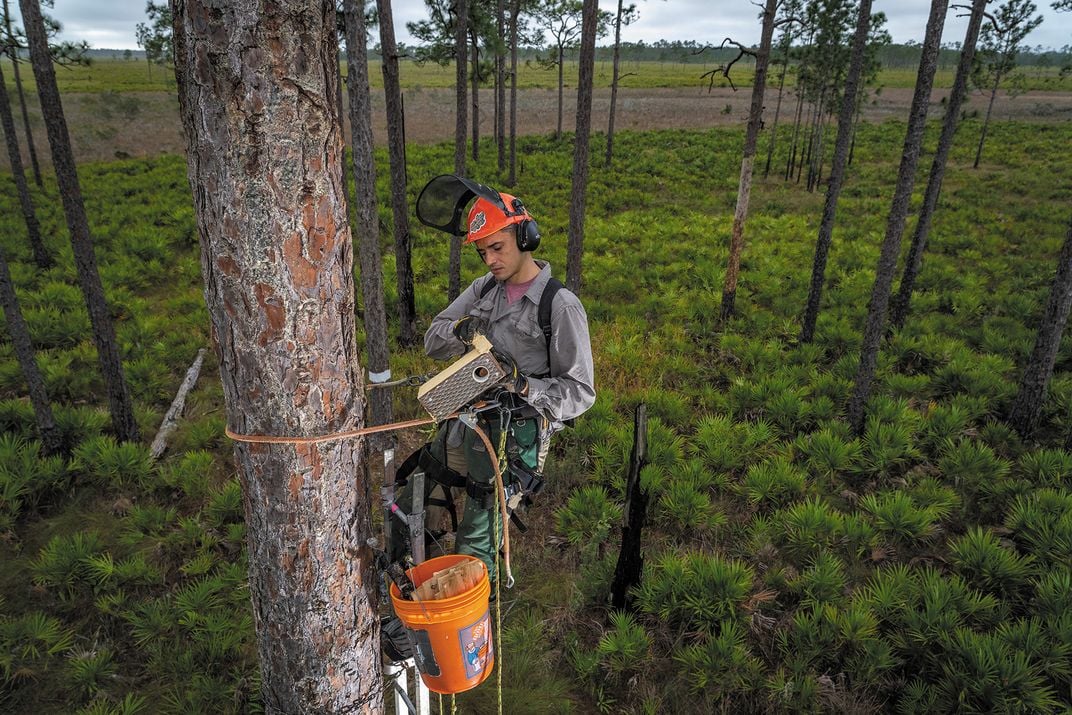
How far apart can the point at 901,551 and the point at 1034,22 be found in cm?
2863

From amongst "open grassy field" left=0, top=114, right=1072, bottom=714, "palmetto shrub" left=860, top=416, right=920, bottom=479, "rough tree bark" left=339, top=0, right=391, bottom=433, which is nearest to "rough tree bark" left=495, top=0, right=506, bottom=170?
"open grassy field" left=0, top=114, right=1072, bottom=714

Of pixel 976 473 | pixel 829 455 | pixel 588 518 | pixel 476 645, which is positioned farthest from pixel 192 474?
pixel 976 473

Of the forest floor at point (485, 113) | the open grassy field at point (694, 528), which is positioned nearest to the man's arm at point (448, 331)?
the open grassy field at point (694, 528)

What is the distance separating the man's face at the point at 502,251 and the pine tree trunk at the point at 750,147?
7522 millimetres

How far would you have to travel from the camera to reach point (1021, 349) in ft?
26.6

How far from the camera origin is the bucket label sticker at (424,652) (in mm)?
2070

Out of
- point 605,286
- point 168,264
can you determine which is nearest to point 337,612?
point 605,286

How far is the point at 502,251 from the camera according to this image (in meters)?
2.70

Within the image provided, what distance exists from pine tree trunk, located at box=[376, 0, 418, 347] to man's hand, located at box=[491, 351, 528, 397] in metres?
5.35

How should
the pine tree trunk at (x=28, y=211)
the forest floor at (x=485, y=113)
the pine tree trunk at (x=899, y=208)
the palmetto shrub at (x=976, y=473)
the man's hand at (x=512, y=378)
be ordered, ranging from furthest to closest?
Result: the forest floor at (x=485, y=113)
the pine tree trunk at (x=28, y=211)
the pine tree trunk at (x=899, y=208)
the palmetto shrub at (x=976, y=473)
the man's hand at (x=512, y=378)

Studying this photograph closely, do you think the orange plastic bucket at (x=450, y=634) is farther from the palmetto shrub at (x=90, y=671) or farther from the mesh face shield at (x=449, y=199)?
the palmetto shrub at (x=90, y=671)

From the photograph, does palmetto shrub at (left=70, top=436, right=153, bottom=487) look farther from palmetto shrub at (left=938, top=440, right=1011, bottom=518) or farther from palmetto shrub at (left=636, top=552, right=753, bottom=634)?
palmetto shrub at (left=938, top=440, right=1011, bottom=518)

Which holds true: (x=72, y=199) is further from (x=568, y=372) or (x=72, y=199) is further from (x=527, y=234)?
(x=568, y=372)

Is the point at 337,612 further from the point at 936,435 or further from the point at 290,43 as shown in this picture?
the point at 936,435
